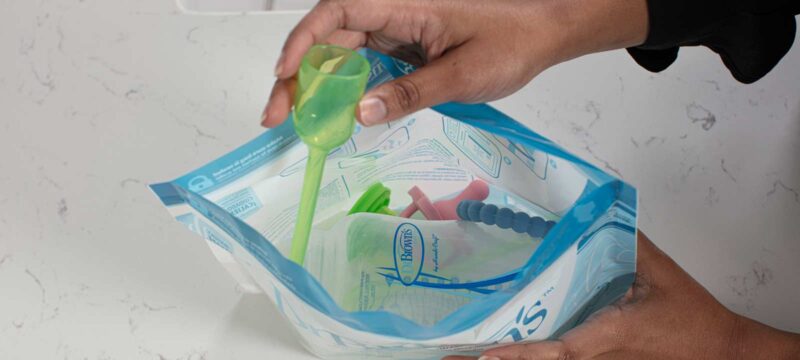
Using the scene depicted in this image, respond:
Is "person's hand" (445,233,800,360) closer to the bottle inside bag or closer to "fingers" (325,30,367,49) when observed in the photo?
the bottle inside bag

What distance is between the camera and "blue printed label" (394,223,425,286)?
664 millimetres

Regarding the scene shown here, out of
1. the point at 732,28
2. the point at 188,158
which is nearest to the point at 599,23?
the point at 732,28

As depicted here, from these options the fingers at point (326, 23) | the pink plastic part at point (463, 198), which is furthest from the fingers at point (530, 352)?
the fingers at point (326, 23)

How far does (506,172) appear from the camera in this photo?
637 mm

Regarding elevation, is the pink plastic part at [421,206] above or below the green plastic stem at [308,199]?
below

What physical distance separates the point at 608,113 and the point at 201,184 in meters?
0.44

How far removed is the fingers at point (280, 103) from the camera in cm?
56

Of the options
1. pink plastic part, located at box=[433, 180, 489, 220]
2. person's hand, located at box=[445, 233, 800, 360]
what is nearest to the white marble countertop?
person's hand, located at box=[445, 233, 800, 360]

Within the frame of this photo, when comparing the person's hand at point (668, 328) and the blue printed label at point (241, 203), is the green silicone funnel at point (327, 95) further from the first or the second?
the person's hand at point (668, 328)

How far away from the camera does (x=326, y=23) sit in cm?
59

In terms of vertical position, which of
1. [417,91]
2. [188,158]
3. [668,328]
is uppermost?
[417,91]

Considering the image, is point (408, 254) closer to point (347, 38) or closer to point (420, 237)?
point (420, 237)

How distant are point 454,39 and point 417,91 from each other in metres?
0.08

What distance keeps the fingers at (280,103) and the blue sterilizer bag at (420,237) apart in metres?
0.03
